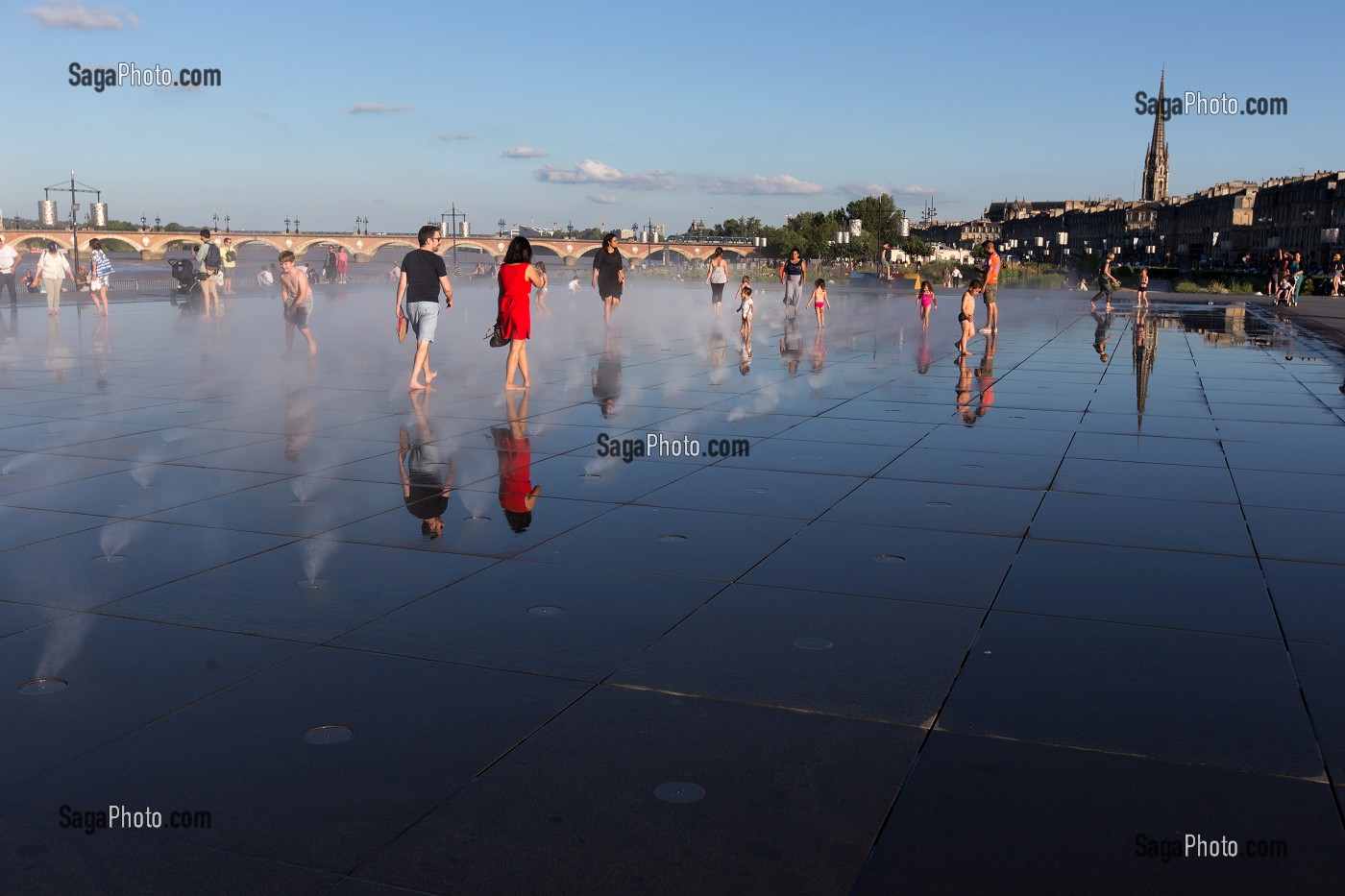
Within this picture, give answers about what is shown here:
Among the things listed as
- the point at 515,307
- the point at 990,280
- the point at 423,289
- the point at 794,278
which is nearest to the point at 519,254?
the point at 515,307

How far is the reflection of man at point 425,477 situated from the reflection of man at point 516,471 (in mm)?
389

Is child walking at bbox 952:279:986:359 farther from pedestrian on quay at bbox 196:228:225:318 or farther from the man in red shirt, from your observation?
pedestrian on quay at bbox 196:228:225:318

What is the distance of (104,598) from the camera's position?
5324 millimetres

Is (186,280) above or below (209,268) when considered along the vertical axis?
below

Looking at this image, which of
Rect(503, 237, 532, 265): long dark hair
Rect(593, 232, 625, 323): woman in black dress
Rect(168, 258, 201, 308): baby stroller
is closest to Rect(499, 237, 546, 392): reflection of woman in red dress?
Rect(503, 237, 532, 265): long dark hair

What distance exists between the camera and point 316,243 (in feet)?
459

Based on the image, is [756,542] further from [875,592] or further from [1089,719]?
[1089,719]

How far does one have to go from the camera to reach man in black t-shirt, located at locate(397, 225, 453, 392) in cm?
1271

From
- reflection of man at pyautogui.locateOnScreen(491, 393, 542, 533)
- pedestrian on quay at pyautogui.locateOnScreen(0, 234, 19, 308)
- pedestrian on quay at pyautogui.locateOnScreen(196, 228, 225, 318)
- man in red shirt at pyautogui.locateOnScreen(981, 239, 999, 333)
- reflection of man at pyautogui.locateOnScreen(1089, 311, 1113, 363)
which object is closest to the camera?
reflection of man at pyautogui.locateOnScreen(491, 393, 542, 533)

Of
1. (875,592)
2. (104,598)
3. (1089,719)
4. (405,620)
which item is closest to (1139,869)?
(1089,719)

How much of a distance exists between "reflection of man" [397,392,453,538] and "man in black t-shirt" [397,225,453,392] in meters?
2.55

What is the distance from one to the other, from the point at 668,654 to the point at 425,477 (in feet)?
12.6

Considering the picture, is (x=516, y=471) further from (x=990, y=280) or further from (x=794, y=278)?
(x=794, y=278)

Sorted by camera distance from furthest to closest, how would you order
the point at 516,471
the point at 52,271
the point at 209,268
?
the point at 209,268, the point at 52,271, the point at 516,471
